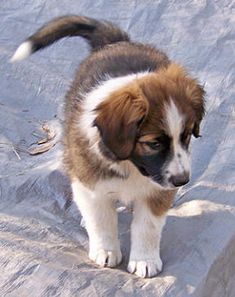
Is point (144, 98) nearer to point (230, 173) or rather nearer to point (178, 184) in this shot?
point (178, 184)

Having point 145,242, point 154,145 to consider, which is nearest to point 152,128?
point 154,145

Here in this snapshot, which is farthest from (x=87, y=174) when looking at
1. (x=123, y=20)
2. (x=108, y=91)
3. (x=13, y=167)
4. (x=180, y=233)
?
(x=123, y=20)

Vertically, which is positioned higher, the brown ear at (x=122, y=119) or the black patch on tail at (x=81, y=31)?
the brown ear at (x=122, y=119)

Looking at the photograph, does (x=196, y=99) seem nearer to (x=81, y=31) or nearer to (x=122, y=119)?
(x=122, y=119)

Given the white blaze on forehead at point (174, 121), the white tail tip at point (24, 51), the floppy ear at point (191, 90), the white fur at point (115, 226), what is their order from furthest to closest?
1. the white tail tip at point (24, 51)
2. the white fur at point (115, 226)
3. the floppy ear at point (191, 90)
4. the white blaze on forehead at point (174, 121)

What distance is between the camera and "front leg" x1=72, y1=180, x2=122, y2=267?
2.96m

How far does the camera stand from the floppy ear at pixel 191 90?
2684 millimetres

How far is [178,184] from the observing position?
2.56 meters

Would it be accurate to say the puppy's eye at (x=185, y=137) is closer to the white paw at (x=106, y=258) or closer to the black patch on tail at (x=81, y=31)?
the white paw at (x=106, y=258)

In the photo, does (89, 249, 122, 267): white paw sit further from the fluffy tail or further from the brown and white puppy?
the fluffy tail

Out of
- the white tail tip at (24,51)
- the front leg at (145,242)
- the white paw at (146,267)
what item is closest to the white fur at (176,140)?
the front leg at (145,242)

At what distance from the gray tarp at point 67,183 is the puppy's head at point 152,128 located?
582mm

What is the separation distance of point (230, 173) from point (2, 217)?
116cm

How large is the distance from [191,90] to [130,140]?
35cm
